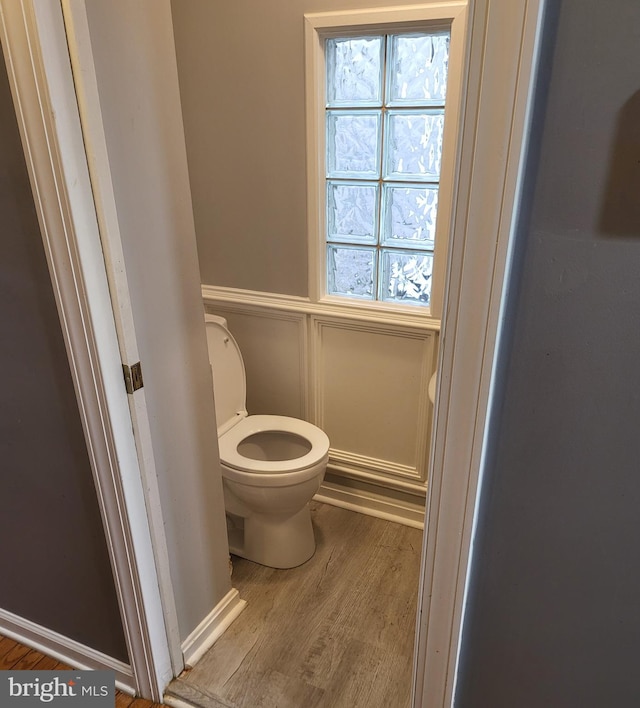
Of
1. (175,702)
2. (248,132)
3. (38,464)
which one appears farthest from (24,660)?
(248,132)

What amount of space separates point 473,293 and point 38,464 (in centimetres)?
115

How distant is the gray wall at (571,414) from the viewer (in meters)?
0.69

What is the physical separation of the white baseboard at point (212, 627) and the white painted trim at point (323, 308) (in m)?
1.02

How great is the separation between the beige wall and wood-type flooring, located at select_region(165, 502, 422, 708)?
1026mm

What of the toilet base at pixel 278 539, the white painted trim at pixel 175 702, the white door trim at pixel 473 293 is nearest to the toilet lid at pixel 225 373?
the toilet base at pixel 278 539

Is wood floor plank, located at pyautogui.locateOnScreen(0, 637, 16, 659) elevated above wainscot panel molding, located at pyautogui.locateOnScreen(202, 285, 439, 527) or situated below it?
below

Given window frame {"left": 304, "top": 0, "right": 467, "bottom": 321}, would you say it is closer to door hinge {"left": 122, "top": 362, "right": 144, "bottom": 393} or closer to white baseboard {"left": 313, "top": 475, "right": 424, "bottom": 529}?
white baseboard {"left": 313, "top": 475, "right": 424, "bottom": 529}

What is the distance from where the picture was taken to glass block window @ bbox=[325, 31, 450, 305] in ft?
5.90

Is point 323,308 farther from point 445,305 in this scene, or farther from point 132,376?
point 445,305

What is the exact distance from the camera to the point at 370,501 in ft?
7.52

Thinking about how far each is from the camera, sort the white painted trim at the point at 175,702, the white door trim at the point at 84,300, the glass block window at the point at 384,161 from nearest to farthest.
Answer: the white door trim at the point at 84,300 < the white painted trim at the point at 175,702 < the glass block window at the point at 384,161

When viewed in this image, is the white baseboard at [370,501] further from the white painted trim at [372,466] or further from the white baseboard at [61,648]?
the white baseboard at [61,648]

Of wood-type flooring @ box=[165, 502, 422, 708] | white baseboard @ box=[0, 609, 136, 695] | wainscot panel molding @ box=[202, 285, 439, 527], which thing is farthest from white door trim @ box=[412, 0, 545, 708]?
wainscot panel molding @ box=[202, 285, 439, 527]

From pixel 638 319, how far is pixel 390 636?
53.2 inches
